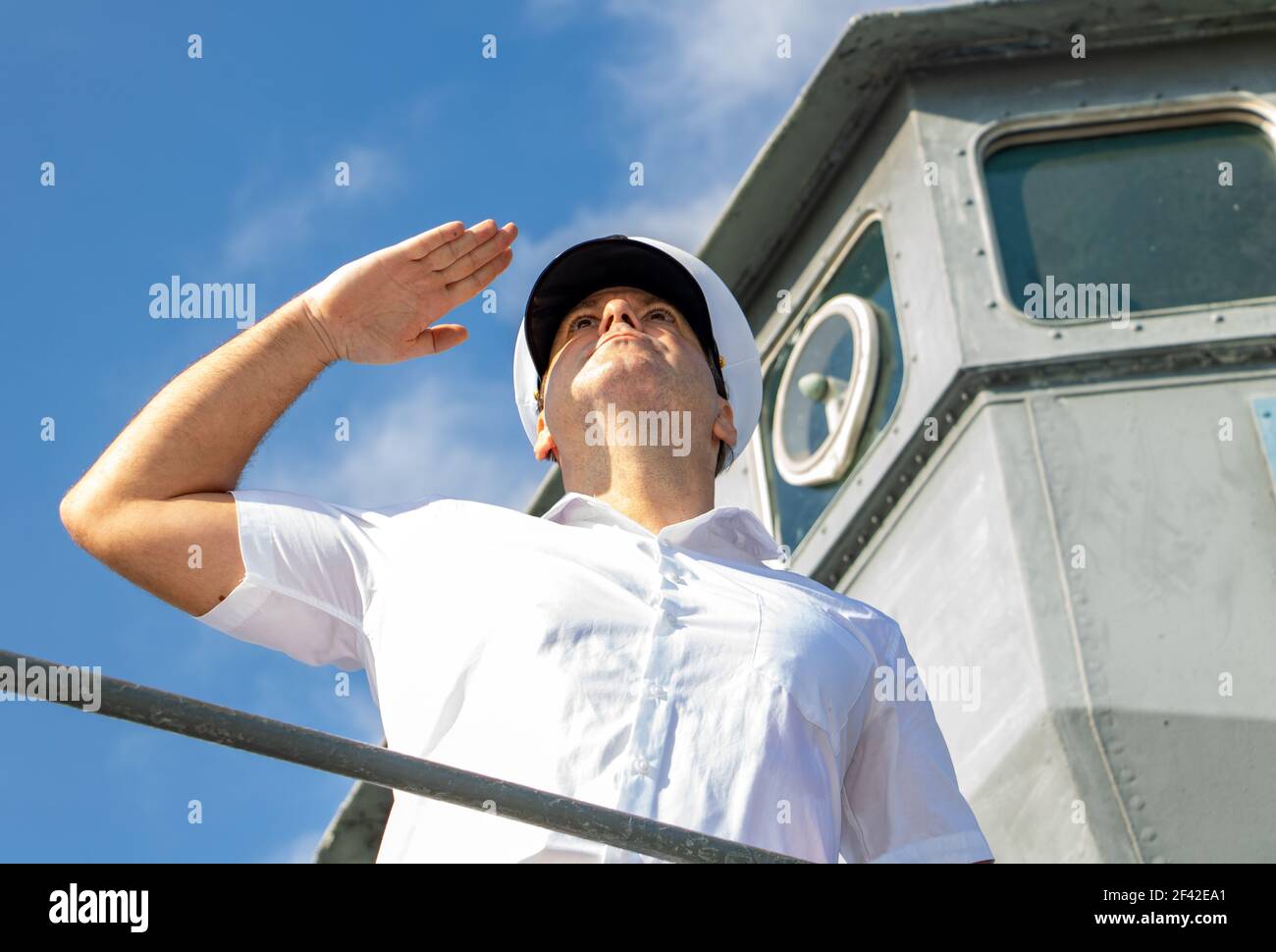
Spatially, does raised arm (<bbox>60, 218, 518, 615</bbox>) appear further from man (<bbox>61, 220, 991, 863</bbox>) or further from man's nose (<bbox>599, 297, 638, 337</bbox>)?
man's nose (<bbox>599, 297, 638, 337</bbox>)

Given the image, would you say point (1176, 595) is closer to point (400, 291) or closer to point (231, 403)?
point (400, 291)

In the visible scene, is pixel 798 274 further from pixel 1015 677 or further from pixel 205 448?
pixel 205 448

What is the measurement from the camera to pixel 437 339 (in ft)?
14.7

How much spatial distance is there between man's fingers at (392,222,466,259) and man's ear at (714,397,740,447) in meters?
0.96

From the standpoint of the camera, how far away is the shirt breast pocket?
3.59 m

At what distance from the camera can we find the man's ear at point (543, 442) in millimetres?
4987

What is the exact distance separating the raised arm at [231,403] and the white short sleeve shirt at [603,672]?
108mm

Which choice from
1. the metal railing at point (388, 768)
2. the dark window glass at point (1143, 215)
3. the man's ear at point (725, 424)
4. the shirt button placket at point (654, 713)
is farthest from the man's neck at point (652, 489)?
the dark window glass at point (1143, 215)

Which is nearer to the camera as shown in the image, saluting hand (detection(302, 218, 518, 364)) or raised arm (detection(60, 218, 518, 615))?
raised arm (detection(60, 218, 518, 615))

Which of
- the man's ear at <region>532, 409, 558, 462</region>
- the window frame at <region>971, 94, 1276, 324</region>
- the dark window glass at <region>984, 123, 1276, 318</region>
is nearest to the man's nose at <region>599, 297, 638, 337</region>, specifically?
the man's ear at <region>532, 409, 558, 462</region>

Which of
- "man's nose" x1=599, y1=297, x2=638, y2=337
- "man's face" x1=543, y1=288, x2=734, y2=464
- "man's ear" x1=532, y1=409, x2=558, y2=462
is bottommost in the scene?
"man's ear" x1=532, y1=409, x2=558, y2=462

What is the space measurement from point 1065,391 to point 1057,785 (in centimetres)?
205

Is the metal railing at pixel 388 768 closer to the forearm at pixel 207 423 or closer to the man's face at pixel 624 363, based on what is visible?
the forearm at pixel 207 423

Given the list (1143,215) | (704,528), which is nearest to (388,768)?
(704,528)
